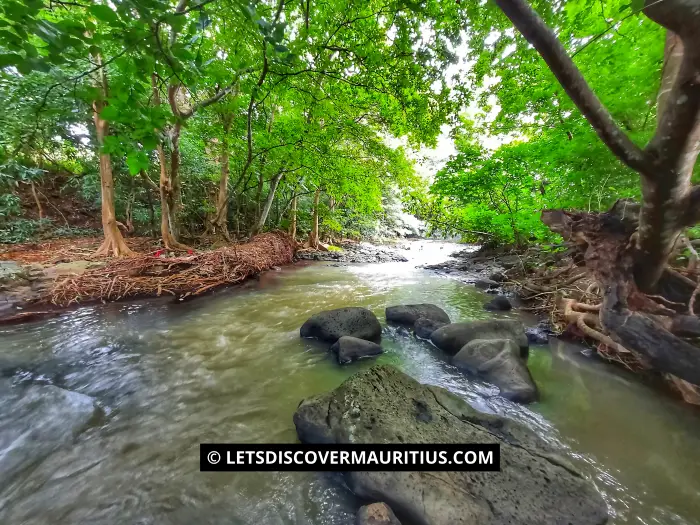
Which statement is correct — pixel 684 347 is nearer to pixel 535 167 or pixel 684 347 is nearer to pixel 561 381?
A: pixel 561 381

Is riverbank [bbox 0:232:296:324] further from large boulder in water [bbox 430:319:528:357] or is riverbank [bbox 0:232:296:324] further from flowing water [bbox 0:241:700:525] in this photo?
large boulder in water [bbox 430:319:528:357]

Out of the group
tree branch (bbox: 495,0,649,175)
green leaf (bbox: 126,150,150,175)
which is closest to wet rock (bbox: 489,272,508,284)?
tree branch (bbox: 495,0,649,175)

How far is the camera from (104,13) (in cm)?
108

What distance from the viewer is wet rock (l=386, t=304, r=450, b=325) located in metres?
4.72

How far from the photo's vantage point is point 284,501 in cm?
173

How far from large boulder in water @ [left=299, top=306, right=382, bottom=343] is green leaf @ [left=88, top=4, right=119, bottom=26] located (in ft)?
11.9

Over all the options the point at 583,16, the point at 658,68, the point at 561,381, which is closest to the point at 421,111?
the point at 583,16

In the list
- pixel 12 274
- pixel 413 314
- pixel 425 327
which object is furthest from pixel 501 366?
pixel 12 274

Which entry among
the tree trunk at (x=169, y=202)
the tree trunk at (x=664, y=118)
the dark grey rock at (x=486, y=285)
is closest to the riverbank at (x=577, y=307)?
the dark grey rock at (x=486, y=285)

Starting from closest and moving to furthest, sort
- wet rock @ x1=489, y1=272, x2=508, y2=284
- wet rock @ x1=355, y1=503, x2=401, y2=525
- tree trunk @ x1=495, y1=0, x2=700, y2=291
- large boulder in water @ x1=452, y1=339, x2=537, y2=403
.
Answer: wet rock @ x1=355, y1=503, x2=401, y2=525, tree trunk @ x1=495, y1=0, x2=700, y2=291, large boulder in water @ x1=452, y1=339, x2=537, y2=403, wet rock @ x1=489, y1=272, x2=508, y2=284

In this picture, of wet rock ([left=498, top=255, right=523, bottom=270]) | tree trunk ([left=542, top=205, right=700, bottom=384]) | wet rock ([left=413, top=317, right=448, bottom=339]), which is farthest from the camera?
wet rock ([left=498, top=255, right=523, bottom=270])

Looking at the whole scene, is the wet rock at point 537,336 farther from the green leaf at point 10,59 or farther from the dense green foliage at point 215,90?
the green leaf at point 10,59

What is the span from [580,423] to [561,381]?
766 millimetres

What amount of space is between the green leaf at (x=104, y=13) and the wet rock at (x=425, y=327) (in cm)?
446
